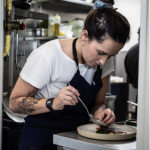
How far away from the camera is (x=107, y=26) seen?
1166mm

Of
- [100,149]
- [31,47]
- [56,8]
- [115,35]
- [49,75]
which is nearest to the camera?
[100,149]

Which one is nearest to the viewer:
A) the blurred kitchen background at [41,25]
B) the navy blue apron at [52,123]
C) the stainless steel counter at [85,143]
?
the stainless steel counter at [85,143]

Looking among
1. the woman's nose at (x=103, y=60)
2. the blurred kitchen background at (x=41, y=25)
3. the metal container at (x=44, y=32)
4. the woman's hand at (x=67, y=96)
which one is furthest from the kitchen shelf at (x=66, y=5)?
the woman's hand at (x=67, y=96)

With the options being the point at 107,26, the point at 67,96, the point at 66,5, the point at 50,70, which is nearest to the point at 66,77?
the point at 50,70

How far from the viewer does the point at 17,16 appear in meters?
2.28

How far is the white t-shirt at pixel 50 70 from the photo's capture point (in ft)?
4.03

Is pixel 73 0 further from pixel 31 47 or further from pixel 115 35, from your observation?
pixel 115 35

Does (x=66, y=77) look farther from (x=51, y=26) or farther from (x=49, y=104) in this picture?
(x=51, y=26)

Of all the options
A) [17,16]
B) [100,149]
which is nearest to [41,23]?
[17,16]

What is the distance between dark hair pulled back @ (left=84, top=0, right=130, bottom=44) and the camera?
1.16 m

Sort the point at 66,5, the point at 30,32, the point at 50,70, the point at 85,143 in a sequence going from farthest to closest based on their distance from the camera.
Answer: the point at 66,5 → the point at 30,32 → the point at 50,70 → the point at 85,143

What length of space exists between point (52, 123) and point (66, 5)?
81.4 inches

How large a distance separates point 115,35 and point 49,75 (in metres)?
0.40

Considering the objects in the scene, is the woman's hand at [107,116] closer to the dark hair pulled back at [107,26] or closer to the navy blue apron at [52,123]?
the navy blue apron at [52,123]
